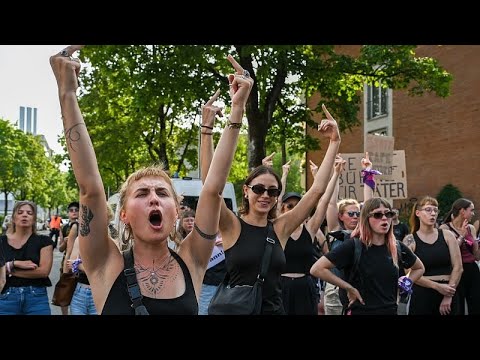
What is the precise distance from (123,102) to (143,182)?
85.3 feet

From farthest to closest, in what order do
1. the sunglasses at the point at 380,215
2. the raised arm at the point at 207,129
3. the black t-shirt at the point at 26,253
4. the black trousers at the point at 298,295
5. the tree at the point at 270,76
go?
the tree at the point at 270,76 → the black t-shirt at the point at 26,253 → the black trousers at the point at 298,295 → the sunglasses at the point at 380,215 → the raised arm at the point at 207,129

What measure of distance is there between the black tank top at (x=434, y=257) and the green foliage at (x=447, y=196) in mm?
19790

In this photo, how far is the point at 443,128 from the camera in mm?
28672

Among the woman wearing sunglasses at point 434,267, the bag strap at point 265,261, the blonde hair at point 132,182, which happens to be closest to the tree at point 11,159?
the woman wearing sunglasses at point 434,267

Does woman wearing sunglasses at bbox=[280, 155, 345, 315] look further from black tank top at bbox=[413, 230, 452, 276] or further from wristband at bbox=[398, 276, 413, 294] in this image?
black tank top at bbox=[413, 230, 452, 276]

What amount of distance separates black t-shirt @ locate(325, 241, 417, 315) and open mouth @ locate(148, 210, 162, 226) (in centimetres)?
296

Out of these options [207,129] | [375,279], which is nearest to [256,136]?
[375,279]

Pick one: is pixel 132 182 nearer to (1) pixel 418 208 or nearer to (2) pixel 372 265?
(2) pixel 372 265

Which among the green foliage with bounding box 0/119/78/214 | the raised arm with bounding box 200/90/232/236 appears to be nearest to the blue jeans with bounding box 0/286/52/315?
the raised arm with bounding box 200/90/232/236

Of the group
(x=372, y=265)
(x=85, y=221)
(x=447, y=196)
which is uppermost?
(x=447, y=196)

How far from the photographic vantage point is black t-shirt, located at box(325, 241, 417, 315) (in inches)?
213

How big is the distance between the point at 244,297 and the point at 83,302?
320 cm

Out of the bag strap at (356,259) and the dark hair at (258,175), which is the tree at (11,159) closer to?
the bag strap at (356,259)

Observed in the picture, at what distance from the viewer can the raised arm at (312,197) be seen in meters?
4.94
